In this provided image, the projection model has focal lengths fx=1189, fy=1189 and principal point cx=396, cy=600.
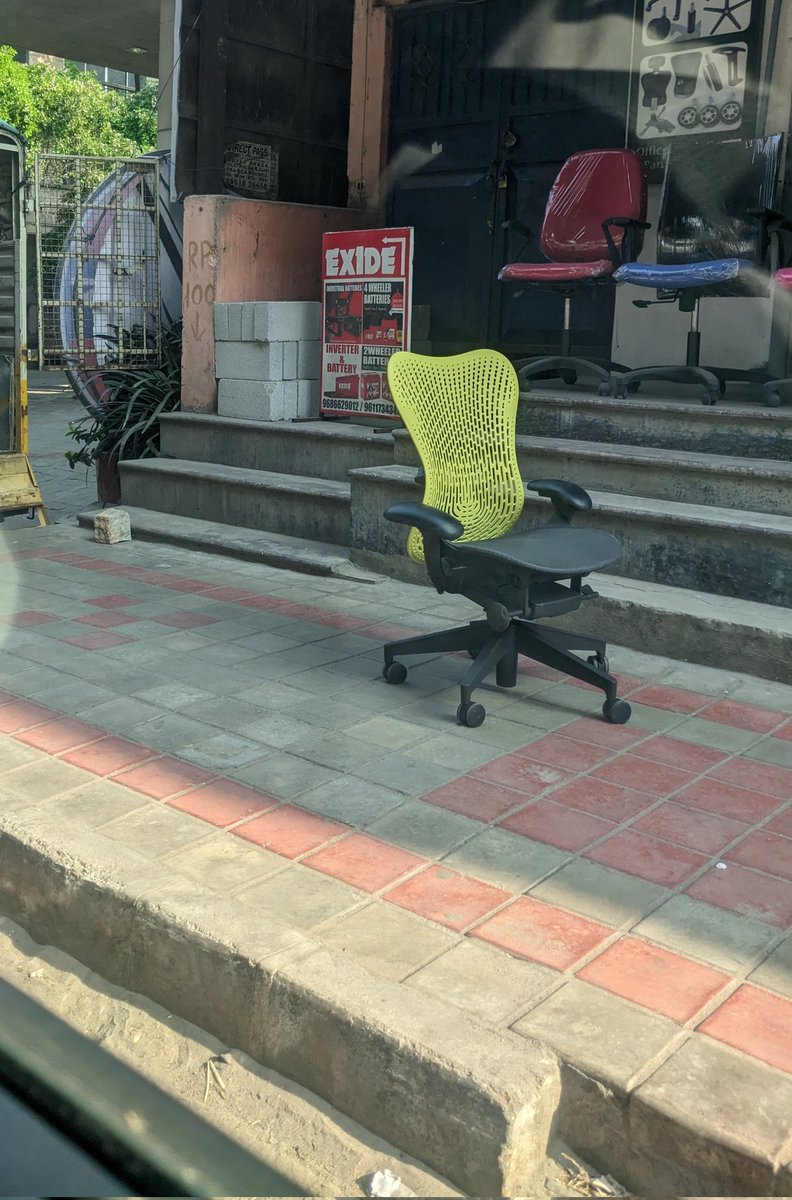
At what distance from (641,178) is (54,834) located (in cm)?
574

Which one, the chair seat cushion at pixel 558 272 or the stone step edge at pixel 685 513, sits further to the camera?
the chair seat cushion at pixel 558 272

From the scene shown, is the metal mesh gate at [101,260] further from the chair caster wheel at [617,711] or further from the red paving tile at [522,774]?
the red paving tile at [522,774]

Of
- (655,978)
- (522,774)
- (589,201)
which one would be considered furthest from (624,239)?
(655,978)

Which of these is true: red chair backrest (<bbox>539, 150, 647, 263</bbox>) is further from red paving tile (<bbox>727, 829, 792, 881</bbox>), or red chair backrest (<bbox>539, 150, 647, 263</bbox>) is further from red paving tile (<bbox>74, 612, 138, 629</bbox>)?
red paving tile (<bbox>727, 829, 792, 881</bbox>)

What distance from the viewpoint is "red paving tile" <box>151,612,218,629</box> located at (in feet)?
17.4

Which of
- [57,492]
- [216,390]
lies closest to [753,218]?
[216,390]

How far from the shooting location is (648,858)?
3.10 meters

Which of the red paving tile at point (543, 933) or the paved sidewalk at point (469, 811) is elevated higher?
the paved sidewalk at point (469, 811)

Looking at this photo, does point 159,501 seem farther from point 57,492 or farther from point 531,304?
point 531,304

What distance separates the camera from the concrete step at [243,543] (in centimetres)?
627

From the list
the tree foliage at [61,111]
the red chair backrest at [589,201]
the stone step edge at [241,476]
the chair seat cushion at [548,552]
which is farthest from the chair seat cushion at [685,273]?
the tree foliage at [61,111]

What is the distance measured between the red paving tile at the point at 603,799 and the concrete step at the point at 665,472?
213 cm

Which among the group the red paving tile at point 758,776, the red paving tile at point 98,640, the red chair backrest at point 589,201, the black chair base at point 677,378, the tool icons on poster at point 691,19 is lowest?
the red paving tile at point 758,776

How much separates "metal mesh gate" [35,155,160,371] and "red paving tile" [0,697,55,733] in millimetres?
4432
